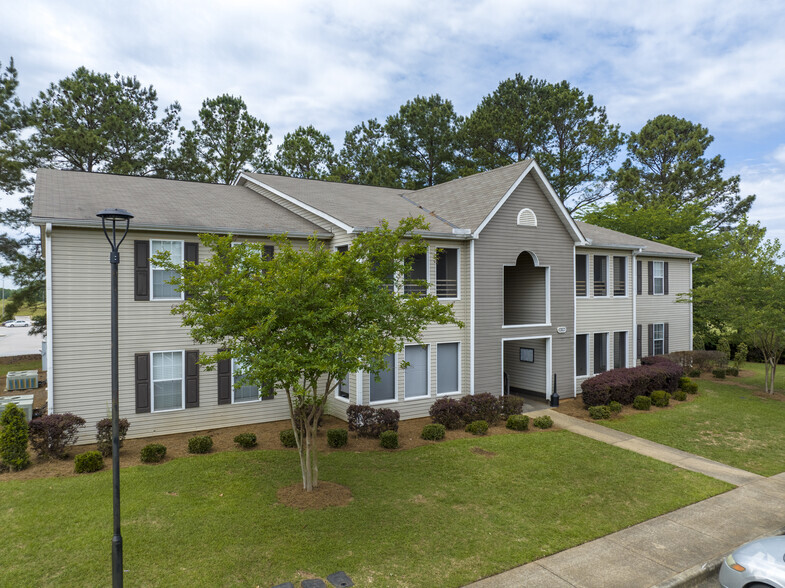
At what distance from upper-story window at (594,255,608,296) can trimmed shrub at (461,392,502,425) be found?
953 centimetres

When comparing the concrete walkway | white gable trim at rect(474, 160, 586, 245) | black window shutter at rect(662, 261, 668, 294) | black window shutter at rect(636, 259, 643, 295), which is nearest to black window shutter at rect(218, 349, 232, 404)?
white gable trim at rect(474, 160, 586, 245)

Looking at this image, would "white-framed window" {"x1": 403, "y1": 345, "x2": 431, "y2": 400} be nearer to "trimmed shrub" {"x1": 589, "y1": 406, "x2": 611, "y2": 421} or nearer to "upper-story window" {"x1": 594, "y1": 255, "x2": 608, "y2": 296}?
"trimmed shrub" {"x1": 589, "y1": 406, "x2": 611, "y2": 421}

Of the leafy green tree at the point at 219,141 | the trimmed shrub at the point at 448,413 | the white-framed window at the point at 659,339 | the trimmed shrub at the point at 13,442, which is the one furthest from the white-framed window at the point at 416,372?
the leafy green tree at the point at 219,141

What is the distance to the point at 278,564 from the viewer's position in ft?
25.7

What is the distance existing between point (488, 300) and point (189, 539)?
12.9m

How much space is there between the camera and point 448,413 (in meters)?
16.2

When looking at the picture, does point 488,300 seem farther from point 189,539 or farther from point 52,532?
point 52,532

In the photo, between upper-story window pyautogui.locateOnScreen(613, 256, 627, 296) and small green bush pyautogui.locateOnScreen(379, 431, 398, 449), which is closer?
small green bush pyautogui.locateOnScreen(379, 431, 398, 449)

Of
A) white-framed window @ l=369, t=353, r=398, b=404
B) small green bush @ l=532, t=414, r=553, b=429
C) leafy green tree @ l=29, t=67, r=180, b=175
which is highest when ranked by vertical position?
leafy green tree @ l=29, t=67, r=180, b=175

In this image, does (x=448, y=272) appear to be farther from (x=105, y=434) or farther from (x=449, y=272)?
(x=105, y=434)

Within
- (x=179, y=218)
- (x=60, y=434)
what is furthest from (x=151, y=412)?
(x=179, y=218)

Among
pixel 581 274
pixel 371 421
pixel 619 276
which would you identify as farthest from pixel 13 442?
pixel 619 276

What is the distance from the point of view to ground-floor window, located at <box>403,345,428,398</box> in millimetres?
17234

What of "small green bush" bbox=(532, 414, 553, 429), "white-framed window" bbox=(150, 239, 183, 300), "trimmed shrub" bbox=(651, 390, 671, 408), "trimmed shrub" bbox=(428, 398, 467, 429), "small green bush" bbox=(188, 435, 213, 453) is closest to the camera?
"small green bush" bbox=(188, 435, 213, 453)
